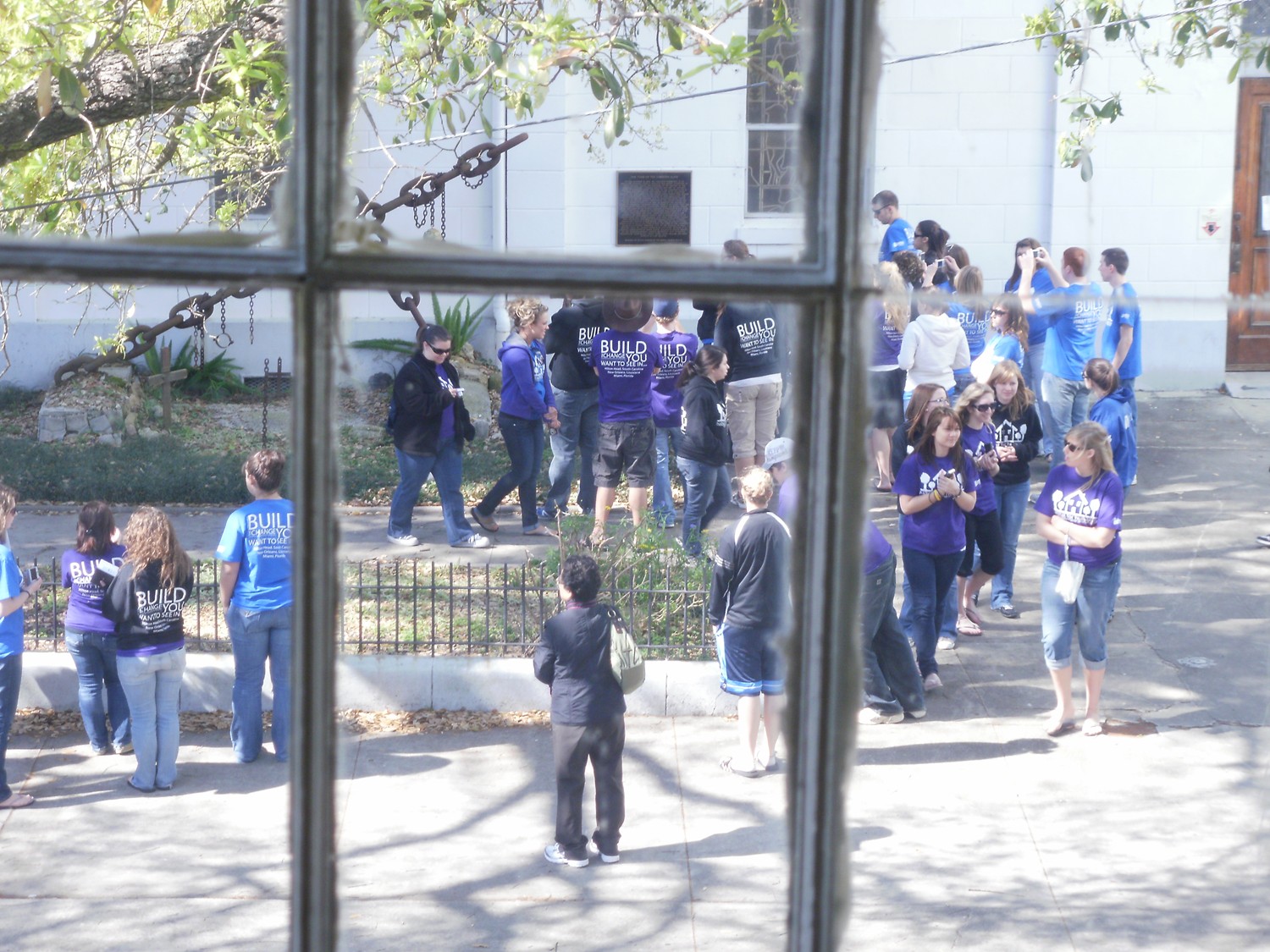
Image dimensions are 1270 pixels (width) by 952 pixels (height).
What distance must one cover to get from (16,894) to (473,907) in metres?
1.32

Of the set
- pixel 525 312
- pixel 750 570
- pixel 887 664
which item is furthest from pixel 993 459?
pixel 525 312

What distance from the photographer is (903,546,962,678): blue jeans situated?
5.20 m

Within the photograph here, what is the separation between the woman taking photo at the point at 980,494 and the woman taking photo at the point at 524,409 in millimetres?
2131

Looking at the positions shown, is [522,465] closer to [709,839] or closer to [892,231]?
[892,231]

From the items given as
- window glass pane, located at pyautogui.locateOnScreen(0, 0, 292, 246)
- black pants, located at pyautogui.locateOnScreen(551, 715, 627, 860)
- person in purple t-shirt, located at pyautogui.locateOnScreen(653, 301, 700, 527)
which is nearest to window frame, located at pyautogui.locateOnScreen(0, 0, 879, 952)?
window glass pane, located at pyautogui.locateOnScreen(0, 0, 292, 246)

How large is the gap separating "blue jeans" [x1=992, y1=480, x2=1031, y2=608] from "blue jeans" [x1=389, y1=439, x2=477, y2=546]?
269cm

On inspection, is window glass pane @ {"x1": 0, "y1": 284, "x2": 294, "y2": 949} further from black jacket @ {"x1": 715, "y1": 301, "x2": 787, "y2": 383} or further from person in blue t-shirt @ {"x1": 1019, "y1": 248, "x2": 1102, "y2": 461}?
person in blue t-shirt @ {"x1": 1019, "y1": 248, "x2": 1102, "y2": 461}

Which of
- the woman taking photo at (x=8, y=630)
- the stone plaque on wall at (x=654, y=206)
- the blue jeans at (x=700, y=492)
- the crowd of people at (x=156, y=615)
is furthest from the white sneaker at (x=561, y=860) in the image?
the stone plaque on wall at (x=654, y=206)

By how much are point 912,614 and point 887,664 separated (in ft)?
0.92

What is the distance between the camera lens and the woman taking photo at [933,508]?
5.07 metres

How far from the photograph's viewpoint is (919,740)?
5.02 metres

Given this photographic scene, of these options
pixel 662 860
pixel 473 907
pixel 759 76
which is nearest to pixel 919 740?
pixel 662 860

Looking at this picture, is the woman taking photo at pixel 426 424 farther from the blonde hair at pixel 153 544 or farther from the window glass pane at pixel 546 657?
the blonde hair at pixel 153 544

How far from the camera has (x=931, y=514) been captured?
5148mm
